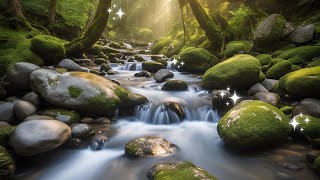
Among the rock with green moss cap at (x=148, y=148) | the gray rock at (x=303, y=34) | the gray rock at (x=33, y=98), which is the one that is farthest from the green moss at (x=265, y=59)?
the gray rock at (x=33, y=98)

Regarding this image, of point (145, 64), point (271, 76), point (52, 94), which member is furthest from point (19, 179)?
point (145, 64)

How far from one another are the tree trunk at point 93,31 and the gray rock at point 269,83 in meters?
8.36

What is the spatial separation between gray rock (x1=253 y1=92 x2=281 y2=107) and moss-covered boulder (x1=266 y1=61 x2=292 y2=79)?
1817 mm

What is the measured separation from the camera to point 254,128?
5.75 meters

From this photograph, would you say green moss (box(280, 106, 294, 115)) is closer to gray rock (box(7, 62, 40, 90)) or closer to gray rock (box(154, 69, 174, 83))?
gray rock (box(154, 69, 174, 83))

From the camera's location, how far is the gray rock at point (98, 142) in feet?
20.6

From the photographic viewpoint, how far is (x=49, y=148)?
5.71 m

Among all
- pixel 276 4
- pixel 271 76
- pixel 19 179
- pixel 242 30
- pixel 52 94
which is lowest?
pixel 19 179

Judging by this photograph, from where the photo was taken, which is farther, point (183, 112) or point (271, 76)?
point (271, 76)

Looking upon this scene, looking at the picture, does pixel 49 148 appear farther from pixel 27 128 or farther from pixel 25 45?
pixel 25 45

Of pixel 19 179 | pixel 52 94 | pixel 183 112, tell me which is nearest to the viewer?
pixel 19 179

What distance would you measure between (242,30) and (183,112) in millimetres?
9298

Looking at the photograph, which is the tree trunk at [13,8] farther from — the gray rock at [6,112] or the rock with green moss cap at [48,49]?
the gray rock at [6,112]

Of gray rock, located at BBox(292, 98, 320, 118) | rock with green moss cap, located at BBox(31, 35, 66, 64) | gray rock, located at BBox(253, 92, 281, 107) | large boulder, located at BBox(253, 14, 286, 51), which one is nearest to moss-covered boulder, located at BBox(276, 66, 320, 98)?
gray rock, located at BBox(292, 98, 320, 118)
